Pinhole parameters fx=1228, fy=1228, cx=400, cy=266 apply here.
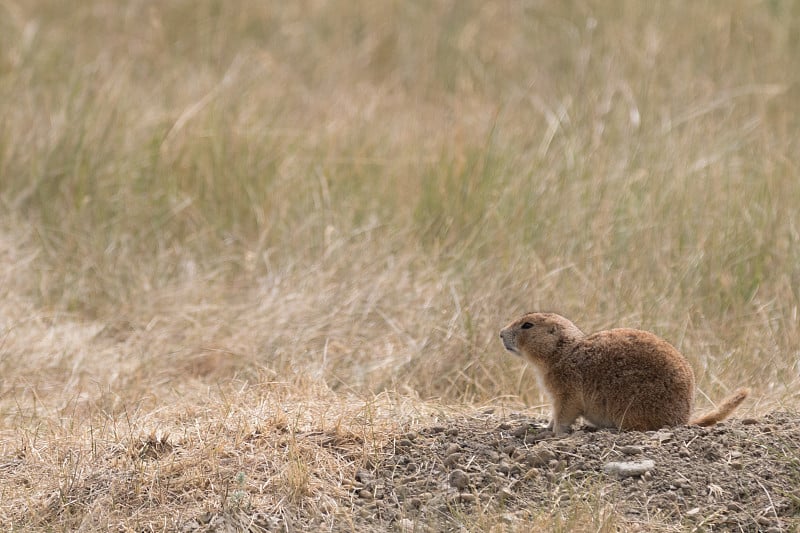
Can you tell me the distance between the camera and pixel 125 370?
5.70 metres

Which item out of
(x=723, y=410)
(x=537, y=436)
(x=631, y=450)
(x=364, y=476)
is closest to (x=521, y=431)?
(x=537, y=436)

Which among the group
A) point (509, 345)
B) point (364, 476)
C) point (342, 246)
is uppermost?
point (509, 345)

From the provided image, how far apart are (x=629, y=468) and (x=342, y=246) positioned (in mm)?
2887

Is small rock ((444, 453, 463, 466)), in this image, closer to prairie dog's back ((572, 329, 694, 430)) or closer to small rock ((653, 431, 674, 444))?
prairie dog's back ((572, 329, 694, 430))

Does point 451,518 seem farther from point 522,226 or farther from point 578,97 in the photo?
point 578,97

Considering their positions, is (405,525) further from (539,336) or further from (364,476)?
(539,336)

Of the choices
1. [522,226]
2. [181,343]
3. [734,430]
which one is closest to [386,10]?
[522,226]

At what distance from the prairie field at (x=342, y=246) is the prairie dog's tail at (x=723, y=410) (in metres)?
0.54

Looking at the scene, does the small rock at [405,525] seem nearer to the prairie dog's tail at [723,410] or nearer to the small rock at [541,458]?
the small rock at [541,458]

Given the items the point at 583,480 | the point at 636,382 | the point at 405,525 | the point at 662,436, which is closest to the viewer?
the point at 405,525

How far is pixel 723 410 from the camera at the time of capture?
437 centimetres

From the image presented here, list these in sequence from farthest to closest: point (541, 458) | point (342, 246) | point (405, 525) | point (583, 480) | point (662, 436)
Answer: point (342, 246) < point (662, 436) < point (541, 458) < point (583, 480) < point (405, 525)

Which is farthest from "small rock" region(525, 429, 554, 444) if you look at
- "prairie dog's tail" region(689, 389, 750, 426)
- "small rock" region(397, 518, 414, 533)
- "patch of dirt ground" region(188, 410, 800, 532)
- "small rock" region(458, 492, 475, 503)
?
"small rock" region(397, 518, 414, 533)

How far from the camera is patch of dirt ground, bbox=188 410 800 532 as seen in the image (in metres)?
3.78
